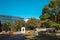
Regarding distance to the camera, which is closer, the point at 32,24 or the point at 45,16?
the point at 45,16

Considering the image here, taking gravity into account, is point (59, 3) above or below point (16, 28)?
above

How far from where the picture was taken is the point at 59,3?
83.4ft

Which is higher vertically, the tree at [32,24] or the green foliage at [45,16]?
the green foliage at [45,16]

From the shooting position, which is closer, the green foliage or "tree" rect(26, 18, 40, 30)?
the green foliage

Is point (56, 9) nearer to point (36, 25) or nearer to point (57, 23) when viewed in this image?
point (57, 23)

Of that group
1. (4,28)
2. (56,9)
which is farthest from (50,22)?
(4,28)

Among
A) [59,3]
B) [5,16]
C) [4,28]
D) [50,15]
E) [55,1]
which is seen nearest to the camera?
[59,3]

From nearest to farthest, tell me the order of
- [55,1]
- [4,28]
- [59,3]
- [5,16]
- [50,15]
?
[59,3] < [55,1] < [50,15] < [4,28] < [5,16]

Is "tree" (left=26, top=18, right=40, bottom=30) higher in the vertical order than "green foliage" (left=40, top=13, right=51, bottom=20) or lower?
lower

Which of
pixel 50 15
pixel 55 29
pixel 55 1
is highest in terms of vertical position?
pixel 55 1

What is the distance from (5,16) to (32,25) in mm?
12084

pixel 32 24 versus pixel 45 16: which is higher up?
pixel 45 16

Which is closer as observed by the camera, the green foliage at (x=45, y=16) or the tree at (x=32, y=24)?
the green foliage at (x=45, y=16)

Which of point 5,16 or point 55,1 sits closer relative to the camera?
point 55,1
